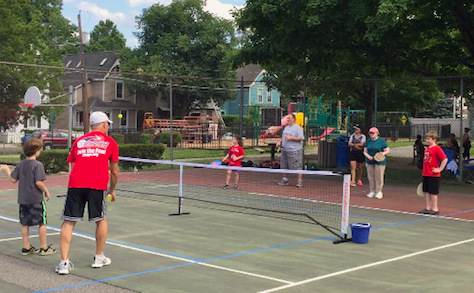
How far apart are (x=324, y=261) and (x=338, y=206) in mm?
5433

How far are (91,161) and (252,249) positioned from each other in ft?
9.47

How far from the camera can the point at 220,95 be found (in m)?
59.5

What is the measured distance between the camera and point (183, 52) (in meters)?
58.0

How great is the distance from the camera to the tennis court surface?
711 centimetres

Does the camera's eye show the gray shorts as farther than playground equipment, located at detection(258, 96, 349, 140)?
No

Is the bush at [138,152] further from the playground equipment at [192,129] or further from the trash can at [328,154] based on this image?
the playground equipment at [192,129]

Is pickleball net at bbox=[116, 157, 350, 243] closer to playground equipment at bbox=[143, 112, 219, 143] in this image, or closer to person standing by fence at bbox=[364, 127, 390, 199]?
person standing by fence at bbox=[364, 127, 390, 199]

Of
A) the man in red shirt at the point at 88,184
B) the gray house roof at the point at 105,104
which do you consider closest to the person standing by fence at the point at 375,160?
the man in red shirt at the point at 88,184

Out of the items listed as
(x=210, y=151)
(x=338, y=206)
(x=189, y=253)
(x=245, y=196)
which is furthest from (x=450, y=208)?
(x=210, y=151)

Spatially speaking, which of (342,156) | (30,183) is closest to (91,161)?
(30,183)

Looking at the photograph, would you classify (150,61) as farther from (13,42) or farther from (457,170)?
(457,170)

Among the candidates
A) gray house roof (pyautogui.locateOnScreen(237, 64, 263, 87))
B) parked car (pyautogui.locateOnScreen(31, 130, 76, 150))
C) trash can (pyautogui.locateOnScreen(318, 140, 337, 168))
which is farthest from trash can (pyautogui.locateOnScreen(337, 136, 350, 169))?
gray house roof (pyautogui.locateOnScreen(237, 64, 263, 87))

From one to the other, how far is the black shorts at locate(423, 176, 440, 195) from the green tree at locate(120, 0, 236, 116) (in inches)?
1753

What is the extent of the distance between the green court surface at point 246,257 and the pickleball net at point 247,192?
1.83ft
